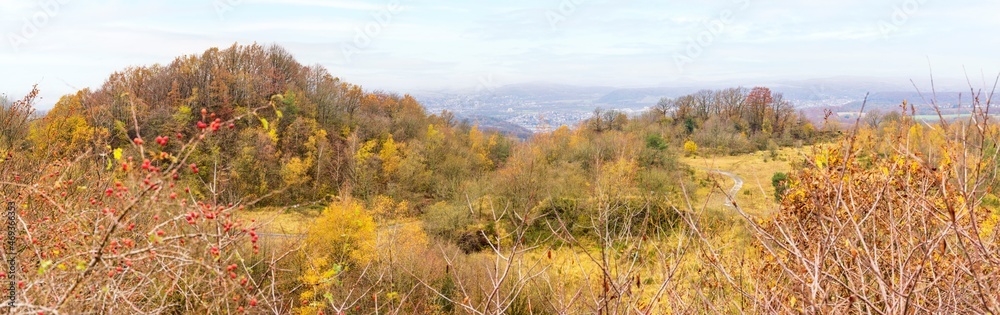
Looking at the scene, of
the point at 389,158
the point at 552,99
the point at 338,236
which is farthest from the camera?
the point at 552,99

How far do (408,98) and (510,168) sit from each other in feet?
49.4

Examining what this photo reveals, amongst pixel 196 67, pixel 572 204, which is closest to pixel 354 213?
pixel 572 204

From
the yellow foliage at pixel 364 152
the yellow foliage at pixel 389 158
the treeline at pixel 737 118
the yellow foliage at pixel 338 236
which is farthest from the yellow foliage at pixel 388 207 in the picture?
the treeline at pixel 737 118

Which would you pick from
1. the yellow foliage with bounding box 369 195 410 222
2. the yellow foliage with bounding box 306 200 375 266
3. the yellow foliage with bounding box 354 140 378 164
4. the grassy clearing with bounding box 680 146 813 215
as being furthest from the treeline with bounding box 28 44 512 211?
the grassy clearing with bounding box 680 146 813 215

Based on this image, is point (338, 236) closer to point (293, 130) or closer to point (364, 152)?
point (364, 152)

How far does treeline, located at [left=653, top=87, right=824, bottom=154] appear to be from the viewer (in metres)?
38.6

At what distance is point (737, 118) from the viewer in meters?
44.1

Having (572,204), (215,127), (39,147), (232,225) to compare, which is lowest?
(572,204)

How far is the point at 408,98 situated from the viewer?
120 feet

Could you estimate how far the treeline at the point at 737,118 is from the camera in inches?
1519

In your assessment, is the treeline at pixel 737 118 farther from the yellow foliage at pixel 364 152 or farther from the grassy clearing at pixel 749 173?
the yellow foliage at pixel 364 152

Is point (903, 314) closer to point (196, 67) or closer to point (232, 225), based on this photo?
point (232, 225)

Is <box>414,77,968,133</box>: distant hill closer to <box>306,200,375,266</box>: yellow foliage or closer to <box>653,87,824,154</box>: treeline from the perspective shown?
<box>653,87,824,154</box>: treeline

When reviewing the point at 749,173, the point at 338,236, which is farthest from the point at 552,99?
the point at 338,236
